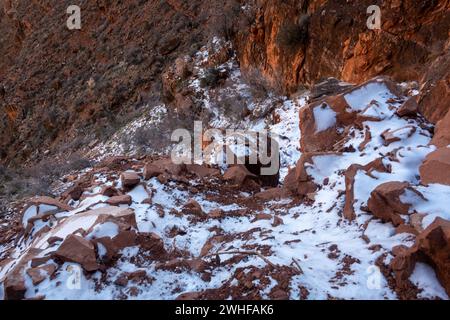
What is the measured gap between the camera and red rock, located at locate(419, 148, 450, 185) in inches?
152

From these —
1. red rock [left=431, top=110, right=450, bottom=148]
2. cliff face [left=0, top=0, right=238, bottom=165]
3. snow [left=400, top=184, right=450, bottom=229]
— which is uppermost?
red rock [left=431, top=110, right=450, bottom=148]

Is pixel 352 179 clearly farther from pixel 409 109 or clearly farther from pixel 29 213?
pixel 29 213

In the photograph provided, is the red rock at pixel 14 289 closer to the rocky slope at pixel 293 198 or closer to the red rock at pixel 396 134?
the rocky slope at pixel 293 198

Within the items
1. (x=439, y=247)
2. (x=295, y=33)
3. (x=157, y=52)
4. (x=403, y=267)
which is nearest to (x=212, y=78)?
(x=295, y=33)

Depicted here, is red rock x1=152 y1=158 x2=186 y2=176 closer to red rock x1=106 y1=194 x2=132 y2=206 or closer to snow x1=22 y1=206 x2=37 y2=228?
red rock x1=106 y1=194 x2=132 y2=206

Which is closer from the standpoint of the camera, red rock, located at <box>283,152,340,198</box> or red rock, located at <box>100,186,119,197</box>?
red rock, located at <box>100,186,119,197</box>

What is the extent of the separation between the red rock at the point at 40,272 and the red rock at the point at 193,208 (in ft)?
5.54

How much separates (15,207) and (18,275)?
13.7 ft

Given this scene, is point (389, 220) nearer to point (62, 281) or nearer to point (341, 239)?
point (341, 239)

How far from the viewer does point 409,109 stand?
17.5 ft

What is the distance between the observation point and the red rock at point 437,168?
12.7 ft

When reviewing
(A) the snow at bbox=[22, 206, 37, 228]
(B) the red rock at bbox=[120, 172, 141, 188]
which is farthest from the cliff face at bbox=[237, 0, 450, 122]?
(A) the snow at bbox=[22, 206, 37, 228]

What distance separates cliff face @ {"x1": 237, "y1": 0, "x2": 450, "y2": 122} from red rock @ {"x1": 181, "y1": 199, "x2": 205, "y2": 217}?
10.6 ft

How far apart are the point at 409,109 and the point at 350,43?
14.3 feet
